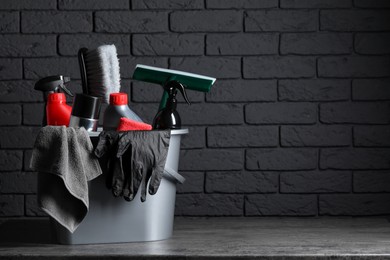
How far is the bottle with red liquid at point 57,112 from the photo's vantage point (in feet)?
5.45

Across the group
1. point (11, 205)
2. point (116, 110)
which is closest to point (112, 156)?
point (116, 110)

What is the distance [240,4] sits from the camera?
6.87 ft

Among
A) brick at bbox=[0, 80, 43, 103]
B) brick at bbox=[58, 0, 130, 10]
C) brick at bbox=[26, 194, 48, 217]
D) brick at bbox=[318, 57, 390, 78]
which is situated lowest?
brick at bbox=[26, 194, 48, 217]

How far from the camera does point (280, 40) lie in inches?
82.5

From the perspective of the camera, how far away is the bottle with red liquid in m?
1.66

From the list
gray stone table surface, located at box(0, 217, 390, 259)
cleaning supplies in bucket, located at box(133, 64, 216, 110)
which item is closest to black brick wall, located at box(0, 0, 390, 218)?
gray stone table surface, located at box(0, 217, 390, 259)

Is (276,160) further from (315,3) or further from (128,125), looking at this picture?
(128,125)

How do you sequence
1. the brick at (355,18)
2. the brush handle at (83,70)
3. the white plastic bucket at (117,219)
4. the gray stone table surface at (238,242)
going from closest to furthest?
the gray stone table surface at (238,242) < the white plastic bucket at (117,219) < the brush handle at (83,70) < the brick at (355,18)

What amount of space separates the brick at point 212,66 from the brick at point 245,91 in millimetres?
33

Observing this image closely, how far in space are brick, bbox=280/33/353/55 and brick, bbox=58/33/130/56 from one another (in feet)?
1.70

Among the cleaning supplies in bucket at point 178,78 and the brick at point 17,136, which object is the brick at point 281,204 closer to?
the cleaning supplies in bucket at point 178,78

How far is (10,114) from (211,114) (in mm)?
658

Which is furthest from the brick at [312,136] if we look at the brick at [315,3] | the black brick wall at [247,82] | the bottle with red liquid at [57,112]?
the bottle with red liquid at [57,112]

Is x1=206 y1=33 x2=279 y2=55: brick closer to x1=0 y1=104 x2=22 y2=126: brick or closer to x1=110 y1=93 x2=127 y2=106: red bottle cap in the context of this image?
x1=110 y1=93 x2=127 y2=106: red bottle cap
